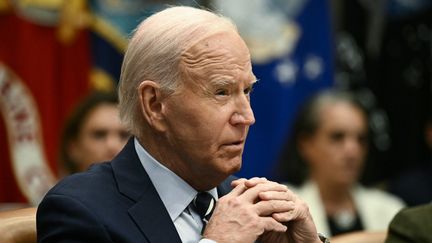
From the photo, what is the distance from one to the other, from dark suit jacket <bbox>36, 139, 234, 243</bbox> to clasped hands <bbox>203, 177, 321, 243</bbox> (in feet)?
0.45

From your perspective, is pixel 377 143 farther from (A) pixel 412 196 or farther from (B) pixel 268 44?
(B) pixel 268 44

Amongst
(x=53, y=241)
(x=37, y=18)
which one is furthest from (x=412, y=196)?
(x=53, y=241)

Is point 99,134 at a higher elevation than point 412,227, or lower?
lower

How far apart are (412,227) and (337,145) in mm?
2251

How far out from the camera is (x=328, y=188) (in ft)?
18.7

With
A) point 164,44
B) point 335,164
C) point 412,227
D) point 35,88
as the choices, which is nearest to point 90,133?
point 35,88

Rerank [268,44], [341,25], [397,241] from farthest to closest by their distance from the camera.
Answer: [341,25] < [268,44] < [397,241]

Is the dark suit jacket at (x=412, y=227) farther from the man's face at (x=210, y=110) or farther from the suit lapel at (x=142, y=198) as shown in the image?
the suit lapel at (x=142, y=198)

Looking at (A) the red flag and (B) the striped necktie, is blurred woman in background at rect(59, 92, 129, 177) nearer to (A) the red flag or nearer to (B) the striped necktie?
(A) the red flag

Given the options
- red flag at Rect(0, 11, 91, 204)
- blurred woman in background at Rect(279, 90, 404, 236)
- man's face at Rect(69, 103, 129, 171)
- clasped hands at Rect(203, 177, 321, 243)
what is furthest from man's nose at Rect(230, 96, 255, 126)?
red flag at Rect(0, 11, 91, 204)

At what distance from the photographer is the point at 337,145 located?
5.79 metres

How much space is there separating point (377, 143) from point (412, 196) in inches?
25.7

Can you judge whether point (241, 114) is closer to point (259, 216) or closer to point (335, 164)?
point (259, 216)

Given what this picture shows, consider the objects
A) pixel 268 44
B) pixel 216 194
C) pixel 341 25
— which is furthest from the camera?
pixel 341 25
